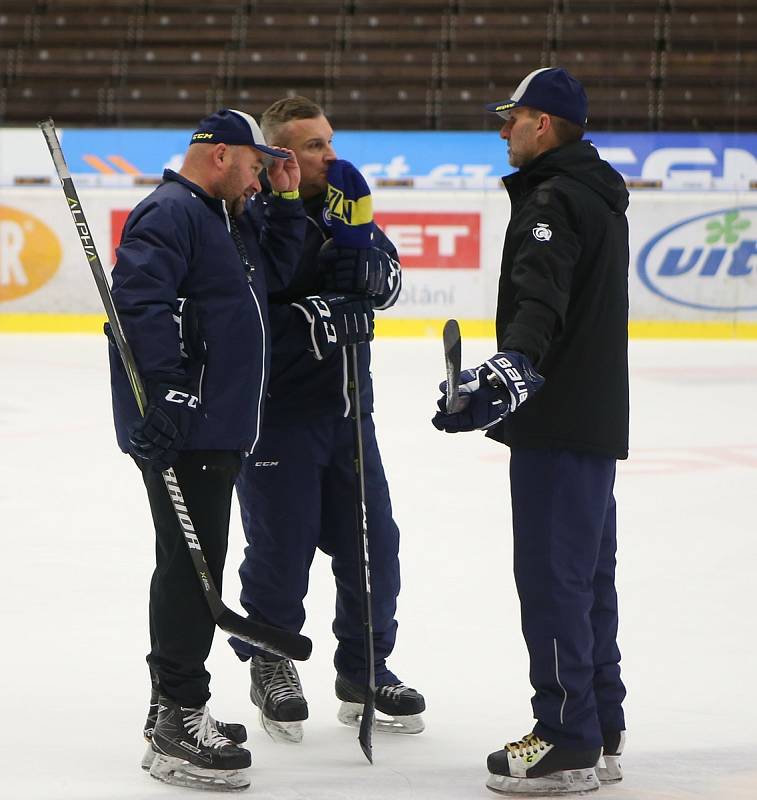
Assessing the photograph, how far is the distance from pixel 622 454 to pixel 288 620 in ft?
2.81

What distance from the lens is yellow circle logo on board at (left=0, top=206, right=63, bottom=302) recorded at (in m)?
10.7

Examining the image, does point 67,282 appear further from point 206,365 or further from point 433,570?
point 206,365

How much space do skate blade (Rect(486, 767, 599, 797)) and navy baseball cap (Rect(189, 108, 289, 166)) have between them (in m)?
1.25

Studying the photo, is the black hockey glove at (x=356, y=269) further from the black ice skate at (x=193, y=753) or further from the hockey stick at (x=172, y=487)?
the black ice skate at (x=193, y=753)

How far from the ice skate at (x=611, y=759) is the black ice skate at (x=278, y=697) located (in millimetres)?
619

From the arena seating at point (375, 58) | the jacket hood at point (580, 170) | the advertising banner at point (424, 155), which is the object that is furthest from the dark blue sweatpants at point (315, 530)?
the arena seating at point (375, 58)

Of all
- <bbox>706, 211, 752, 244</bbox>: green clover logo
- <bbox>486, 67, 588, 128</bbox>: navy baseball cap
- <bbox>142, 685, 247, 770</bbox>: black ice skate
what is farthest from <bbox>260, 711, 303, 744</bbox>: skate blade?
<bbox>706, 211, 752, 244</bbox>: green clover logo

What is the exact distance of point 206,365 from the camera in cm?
249

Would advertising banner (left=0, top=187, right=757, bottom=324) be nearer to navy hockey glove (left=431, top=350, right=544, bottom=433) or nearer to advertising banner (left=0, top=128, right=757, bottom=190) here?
advertising banner (left=0, top=128, right=757, bottom=190)

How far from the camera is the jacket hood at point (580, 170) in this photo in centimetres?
247

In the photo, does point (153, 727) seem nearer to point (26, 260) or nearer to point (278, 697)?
point (278, 697)

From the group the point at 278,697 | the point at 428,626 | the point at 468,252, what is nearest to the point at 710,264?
the point at 468,252

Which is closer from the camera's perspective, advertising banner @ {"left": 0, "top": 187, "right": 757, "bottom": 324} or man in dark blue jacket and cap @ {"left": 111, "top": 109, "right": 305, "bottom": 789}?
man in dark blue jacket and cap @ {"left": 111, "top": 109, "right": 305, "bottom": 789}

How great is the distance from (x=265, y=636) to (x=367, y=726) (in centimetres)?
27
